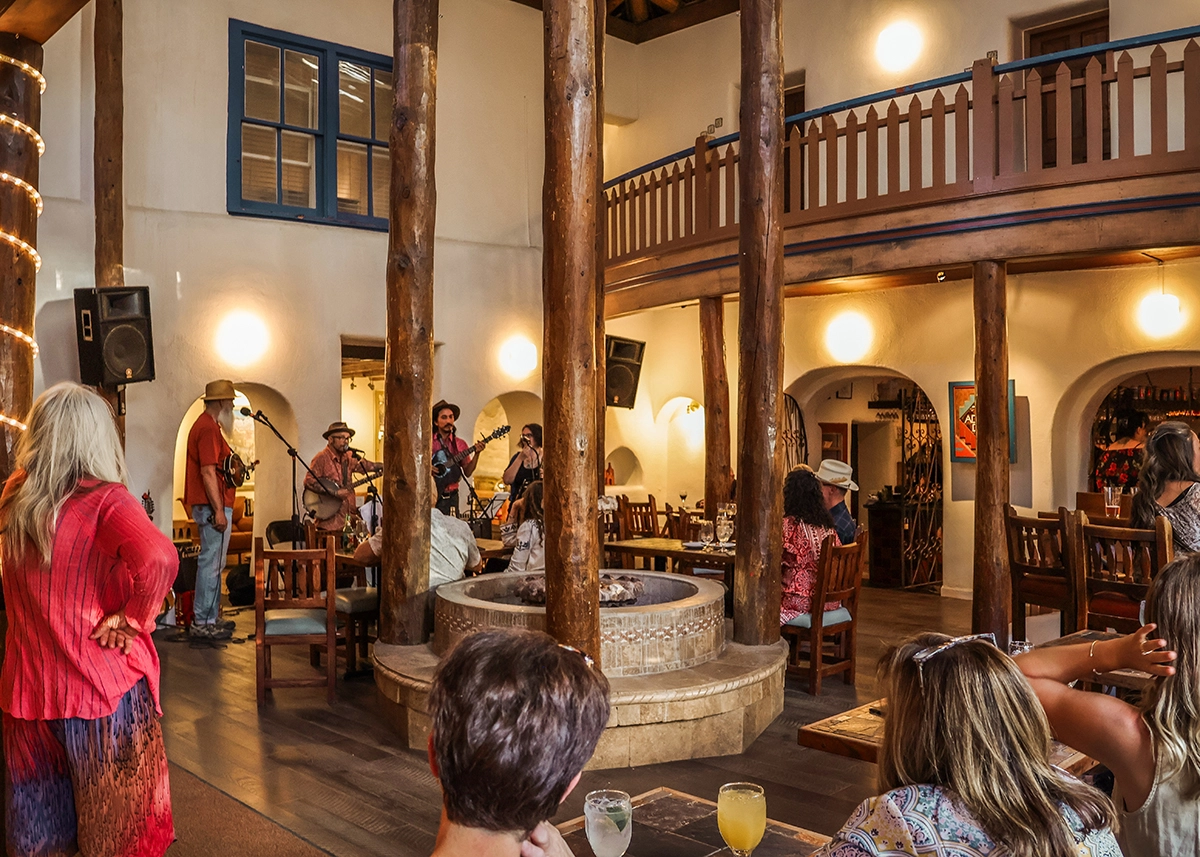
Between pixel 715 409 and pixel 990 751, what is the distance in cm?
816

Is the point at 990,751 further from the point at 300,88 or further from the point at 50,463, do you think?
the point at 300,88

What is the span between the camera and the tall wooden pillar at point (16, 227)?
338 centimetres

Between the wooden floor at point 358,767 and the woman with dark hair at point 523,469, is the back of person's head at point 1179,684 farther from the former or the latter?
the woman with dark hair at point 523,469

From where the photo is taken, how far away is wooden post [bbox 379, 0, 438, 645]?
5.57 metres

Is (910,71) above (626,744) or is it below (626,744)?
above

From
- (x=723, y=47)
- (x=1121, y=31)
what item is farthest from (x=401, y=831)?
(x=723, y=47)

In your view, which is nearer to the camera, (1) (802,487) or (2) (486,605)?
(2) (486,605)

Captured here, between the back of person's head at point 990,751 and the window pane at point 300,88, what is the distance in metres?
9.50

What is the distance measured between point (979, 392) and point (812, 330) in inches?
139

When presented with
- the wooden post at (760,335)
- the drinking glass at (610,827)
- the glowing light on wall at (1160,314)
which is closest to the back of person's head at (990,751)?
the drinking glass at (610,827)

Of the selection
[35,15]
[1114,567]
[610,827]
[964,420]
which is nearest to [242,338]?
[35,15]

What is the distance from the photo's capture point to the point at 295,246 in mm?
9711

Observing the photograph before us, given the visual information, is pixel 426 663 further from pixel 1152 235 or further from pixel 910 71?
pixel 910 71

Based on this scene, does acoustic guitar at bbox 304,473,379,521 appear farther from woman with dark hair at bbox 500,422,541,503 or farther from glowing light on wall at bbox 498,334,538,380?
glowing light on wall at bbox 498,334,538,380
